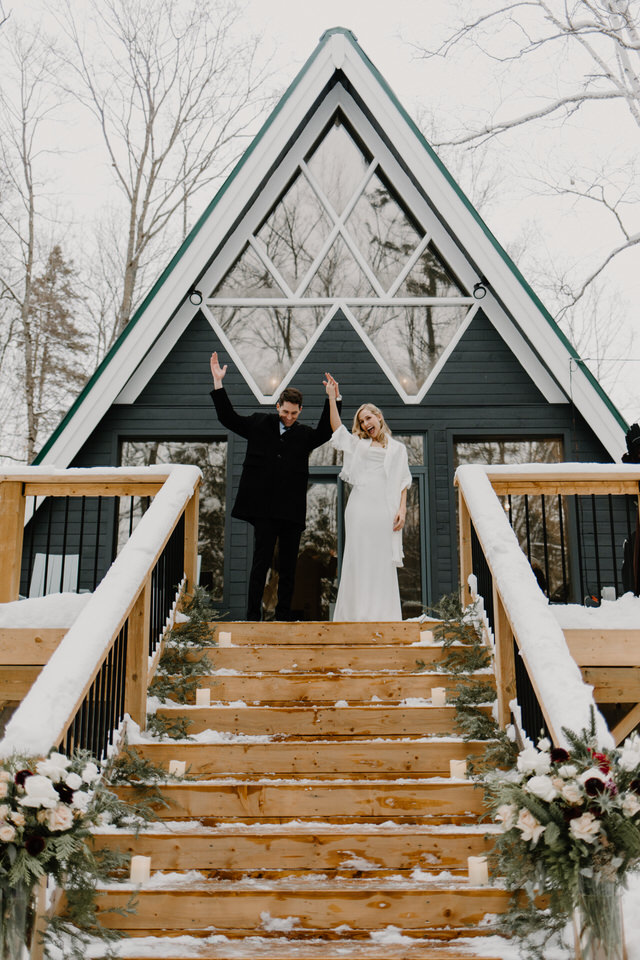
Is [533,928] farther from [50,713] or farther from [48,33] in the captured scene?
[48,33]

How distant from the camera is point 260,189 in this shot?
27.0ft

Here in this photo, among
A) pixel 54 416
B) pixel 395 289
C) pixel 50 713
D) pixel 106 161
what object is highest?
pixel 106 161

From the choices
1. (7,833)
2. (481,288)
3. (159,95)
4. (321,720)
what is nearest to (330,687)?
(321,720)

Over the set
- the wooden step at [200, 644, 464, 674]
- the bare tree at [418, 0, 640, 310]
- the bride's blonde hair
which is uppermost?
the bare tree at [418, 0, 640, 310]

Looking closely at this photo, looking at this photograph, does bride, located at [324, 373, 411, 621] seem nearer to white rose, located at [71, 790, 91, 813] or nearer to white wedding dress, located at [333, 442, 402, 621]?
white wedding dress, located at [333, 442, 402, 621]

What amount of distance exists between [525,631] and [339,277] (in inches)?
234

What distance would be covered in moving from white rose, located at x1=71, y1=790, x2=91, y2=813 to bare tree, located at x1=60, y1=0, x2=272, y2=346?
16.1m

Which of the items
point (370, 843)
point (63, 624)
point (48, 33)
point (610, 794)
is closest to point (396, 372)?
point (63, 624)

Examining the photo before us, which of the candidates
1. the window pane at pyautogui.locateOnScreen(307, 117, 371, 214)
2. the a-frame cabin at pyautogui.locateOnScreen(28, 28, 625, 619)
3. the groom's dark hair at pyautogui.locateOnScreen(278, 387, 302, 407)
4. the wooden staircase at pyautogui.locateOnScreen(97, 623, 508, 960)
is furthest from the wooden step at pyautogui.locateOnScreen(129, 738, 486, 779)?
the window pane at pyautogui.locateOnScreen(307, 117, 371, 214)

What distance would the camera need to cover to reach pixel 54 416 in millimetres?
18844

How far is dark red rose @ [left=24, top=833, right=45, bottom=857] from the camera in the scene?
103 inches

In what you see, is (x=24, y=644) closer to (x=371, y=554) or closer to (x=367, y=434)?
(x=371, y=554)

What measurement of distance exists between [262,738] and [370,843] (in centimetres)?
98

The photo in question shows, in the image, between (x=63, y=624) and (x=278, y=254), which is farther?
(x=278, y=254)
